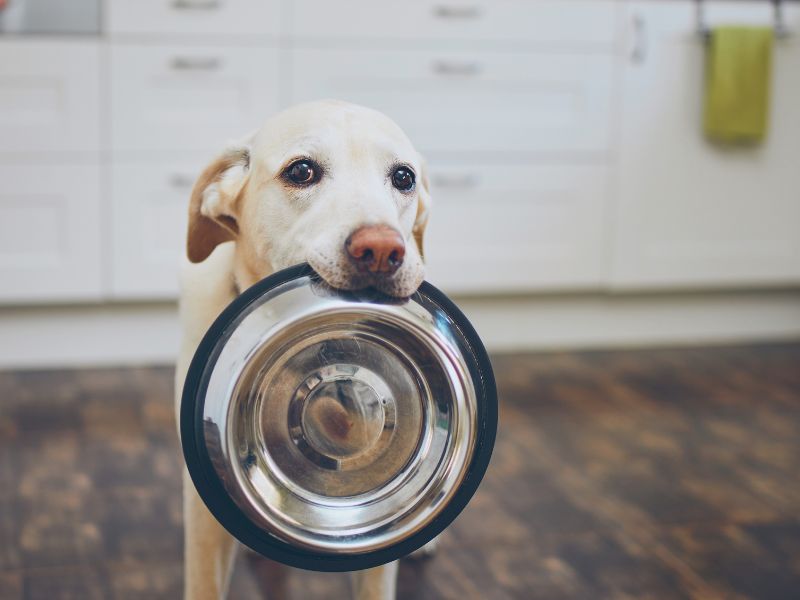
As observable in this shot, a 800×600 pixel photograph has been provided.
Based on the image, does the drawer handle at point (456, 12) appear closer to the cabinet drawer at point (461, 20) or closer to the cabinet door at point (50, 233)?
the cabinet drawer at point (461, 20)

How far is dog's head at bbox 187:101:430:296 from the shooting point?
1062mm

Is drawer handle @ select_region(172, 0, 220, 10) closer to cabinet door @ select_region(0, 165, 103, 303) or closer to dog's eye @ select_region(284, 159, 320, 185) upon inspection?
cabinet door @ select_region(0, 165, 103, 303)

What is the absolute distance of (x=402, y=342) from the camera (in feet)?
3.68

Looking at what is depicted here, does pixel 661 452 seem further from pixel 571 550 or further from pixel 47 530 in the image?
pixel 47 530

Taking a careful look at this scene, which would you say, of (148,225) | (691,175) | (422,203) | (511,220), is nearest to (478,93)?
(511,220)

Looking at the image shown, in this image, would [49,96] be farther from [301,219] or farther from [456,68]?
[301,219]

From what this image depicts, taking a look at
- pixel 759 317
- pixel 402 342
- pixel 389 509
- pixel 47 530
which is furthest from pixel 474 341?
pixel 759 317

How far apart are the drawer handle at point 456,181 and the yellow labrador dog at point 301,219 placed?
153 centimetres

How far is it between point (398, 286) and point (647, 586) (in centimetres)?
77

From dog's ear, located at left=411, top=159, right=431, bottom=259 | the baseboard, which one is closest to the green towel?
the baseboard

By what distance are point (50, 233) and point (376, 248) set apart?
183cm

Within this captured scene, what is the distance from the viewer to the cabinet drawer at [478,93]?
2.75 m

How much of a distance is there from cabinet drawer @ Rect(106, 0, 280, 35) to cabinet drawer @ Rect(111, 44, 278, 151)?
5 cm

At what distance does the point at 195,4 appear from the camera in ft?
8.61
